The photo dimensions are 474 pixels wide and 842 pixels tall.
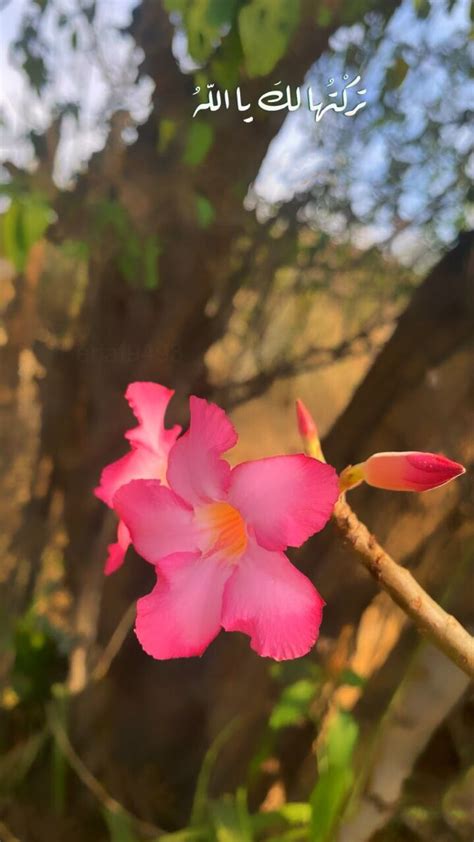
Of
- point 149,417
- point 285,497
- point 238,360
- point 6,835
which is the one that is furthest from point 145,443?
point 6,835

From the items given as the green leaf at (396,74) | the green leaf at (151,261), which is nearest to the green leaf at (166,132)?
the green leaf at (151,261)

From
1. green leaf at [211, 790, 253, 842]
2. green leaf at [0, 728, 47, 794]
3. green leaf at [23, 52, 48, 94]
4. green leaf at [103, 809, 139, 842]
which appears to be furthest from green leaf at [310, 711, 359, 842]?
green leaf at [23, 52, 48, 94]

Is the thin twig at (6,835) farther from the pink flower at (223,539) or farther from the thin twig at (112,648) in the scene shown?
the pink flower at (223,539)

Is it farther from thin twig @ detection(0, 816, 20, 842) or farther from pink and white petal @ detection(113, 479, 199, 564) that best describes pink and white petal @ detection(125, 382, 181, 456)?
thin twig @ detection(0, 816, 20, 842)

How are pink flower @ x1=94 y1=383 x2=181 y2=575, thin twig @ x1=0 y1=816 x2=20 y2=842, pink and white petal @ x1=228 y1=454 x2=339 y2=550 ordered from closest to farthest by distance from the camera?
1. pink and white petal @ x1=228 y1=454 x2=339 y2=550
2. pink flower @ x1=94 y1=383 x2=181 y2=575
3. thin twig @ x1=0 y1=816 x2=20 y2=842

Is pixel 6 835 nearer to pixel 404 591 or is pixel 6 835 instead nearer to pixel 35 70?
pixel 404 591

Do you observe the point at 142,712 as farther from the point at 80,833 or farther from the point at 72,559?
the point at 72,559
